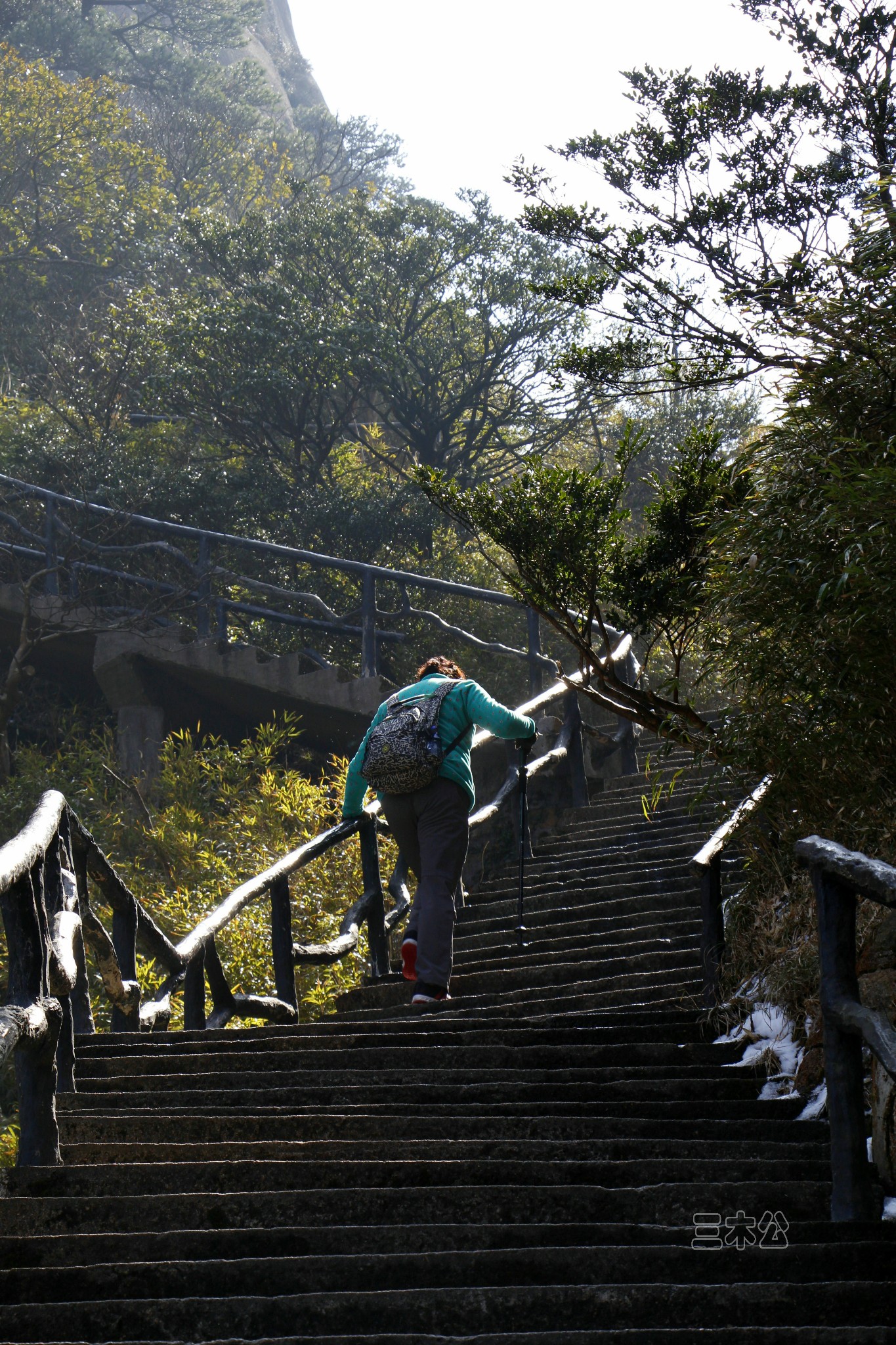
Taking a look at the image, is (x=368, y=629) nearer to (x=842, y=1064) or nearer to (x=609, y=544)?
(x=609, y=544)

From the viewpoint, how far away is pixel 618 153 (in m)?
6.55

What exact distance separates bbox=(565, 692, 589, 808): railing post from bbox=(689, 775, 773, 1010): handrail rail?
3.91m

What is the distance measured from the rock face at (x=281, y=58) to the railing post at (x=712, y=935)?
50.3 meters

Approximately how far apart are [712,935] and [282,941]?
7.10 ft

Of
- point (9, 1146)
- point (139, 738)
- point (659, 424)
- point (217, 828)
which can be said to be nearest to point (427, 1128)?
point (9, 1146)

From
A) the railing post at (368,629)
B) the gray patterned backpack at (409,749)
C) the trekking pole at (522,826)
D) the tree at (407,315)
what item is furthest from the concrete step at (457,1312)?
the tree at (407,315)

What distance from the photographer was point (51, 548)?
13.1 m

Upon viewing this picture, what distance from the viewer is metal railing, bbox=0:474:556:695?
10.9 metres

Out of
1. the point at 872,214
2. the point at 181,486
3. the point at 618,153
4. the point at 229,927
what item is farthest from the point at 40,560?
the point at 872,214

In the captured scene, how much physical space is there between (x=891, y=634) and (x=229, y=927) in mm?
6520

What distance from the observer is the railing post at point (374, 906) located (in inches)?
258

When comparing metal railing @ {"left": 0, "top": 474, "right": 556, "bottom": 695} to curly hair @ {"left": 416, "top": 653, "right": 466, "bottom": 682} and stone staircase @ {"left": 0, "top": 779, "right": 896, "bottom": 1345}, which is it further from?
stone staircase @ {"left": 0, "top": 779, "right": 896, "bottom": 1345}

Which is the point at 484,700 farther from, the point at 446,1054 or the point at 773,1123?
the point at 773,1123

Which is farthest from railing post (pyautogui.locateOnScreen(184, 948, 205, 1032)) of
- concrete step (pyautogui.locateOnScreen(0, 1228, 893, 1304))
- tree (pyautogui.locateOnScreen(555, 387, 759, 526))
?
tree (pyautogui.locateOnScreen(555, 387, 759, 526))
